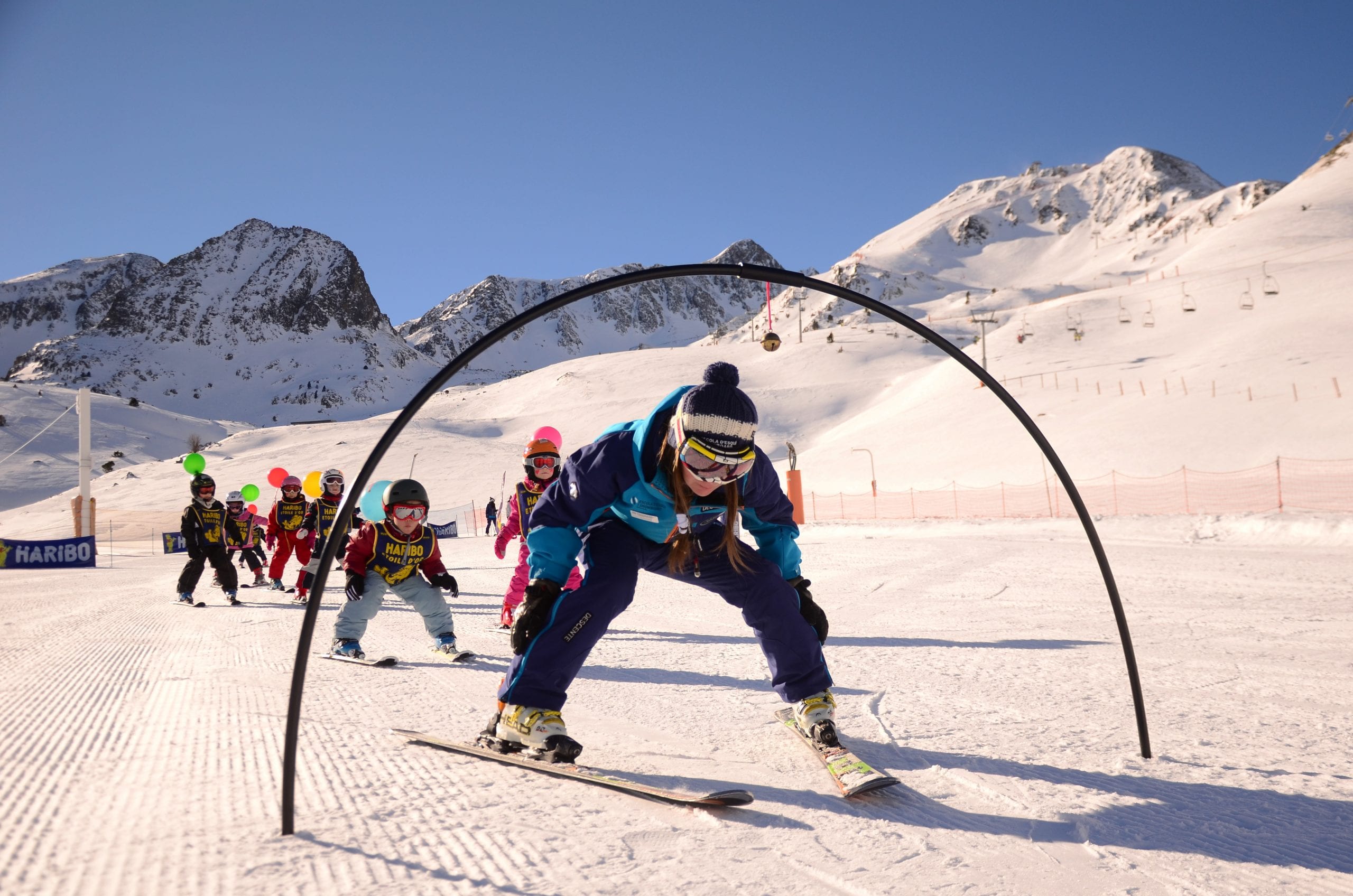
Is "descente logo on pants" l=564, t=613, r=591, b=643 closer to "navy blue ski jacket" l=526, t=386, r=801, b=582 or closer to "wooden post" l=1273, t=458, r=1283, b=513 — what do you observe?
"navy blue ski jacket" l=526, t=386, r=801, b=582

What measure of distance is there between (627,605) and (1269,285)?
67.6 meters

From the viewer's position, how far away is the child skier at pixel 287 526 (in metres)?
11.8

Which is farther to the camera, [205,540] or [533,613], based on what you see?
[205,540]

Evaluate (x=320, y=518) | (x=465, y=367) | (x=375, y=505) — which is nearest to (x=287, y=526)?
(x=320, y=518)

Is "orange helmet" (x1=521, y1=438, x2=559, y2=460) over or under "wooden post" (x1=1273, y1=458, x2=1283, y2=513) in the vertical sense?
over

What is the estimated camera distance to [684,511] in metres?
3.16

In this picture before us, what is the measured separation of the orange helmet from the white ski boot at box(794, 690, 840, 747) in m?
5.24

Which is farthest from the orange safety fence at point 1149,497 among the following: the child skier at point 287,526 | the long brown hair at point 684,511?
the child skier at point 287,526

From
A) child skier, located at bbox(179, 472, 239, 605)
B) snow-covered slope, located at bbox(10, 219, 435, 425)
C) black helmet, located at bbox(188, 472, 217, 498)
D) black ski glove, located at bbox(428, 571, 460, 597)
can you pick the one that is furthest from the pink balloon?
snow-covered slope, located at bbox(10, 219, 435, 425)

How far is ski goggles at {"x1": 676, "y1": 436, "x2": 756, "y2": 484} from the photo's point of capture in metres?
2.96

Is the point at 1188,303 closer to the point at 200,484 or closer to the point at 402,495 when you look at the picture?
the point at 200,484

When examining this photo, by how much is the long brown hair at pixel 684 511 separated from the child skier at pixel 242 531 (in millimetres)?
10502

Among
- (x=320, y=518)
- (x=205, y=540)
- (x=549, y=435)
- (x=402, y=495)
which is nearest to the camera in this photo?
(x=402, y=495)

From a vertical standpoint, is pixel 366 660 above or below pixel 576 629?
below
